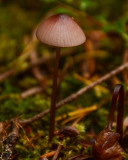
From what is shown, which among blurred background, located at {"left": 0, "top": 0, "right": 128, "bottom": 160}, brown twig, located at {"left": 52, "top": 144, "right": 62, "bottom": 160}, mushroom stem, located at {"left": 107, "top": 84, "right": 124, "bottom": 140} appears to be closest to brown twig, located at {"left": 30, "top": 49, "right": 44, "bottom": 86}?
blurred background, located at {"left": 0, "top": 0, "right": 128, "bottom": 160}

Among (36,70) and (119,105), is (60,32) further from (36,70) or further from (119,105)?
(36,70)

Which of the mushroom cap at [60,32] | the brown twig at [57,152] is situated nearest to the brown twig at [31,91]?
the brown twig at [57,152]

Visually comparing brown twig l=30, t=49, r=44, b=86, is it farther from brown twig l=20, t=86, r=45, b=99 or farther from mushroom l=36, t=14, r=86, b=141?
mushroom l=36, t=14, r=86, b=141

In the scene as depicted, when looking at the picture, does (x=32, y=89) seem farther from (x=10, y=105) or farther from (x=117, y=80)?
(x=117, y=80)

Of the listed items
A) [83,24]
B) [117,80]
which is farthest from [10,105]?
[83,24]

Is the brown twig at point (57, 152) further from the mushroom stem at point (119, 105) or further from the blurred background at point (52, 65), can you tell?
the mushroom stem at point (119, 105)

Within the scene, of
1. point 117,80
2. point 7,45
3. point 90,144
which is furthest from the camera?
point 7,45

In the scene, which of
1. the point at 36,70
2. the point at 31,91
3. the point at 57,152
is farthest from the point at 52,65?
the point at 57,152
